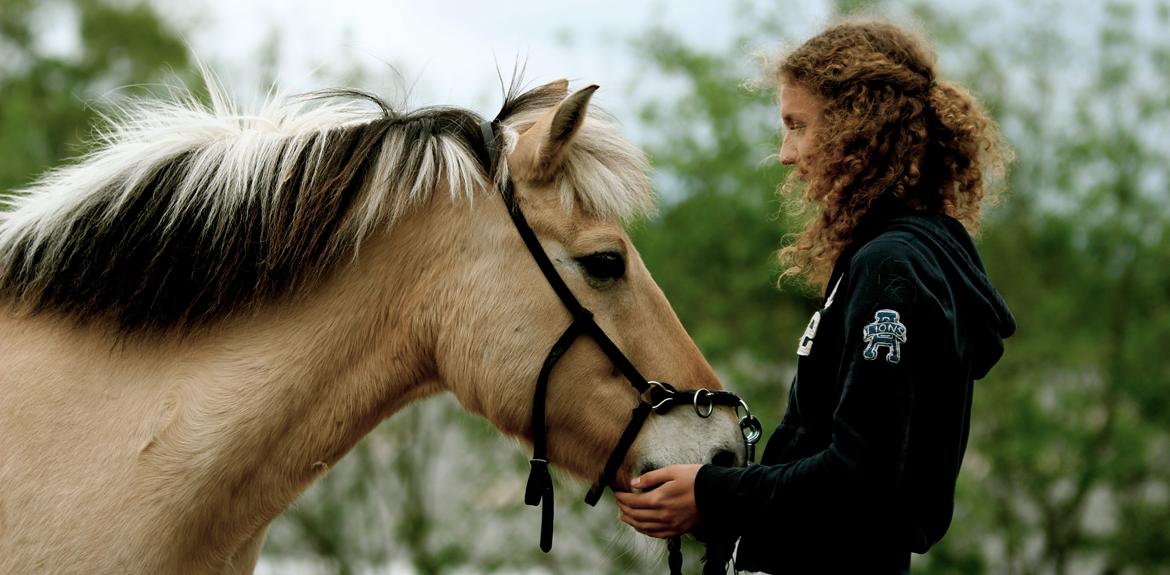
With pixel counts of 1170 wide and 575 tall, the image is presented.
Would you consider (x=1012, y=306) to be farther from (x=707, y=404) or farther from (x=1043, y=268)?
(x=707, y=404)

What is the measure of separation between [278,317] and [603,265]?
0.92 m

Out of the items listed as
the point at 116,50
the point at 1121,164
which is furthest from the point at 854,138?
the point at 116,50

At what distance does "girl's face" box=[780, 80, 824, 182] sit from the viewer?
287cm

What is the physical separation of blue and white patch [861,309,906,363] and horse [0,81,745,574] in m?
0.74

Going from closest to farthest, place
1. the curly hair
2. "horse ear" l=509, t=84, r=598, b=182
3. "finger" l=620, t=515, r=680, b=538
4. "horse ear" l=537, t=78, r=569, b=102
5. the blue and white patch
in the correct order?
the blue and white patch
the curly hair
"finger" l=620, t=515, r=680, b=538
"horse ear" l=509, t=84, r=598, b=182
"horse ear" l=537, t=78, r=569, b=102

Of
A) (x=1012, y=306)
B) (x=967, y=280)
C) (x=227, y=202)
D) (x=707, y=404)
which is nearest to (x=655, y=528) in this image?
(x=707, y=404)

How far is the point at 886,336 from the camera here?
238 centimetres

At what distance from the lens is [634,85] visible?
12.8m

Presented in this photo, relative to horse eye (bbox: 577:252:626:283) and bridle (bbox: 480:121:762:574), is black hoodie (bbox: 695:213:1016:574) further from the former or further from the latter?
horse eye (bbox: 577:252:626:283)

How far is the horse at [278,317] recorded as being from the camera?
275cm

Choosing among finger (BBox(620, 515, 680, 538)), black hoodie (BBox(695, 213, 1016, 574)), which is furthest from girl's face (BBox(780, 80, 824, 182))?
finger (BBox(620, 515, 680, 538))

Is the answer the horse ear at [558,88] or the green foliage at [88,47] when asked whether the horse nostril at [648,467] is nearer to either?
the horse ear at [558,88]

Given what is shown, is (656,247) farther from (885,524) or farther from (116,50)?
A: (116,50)

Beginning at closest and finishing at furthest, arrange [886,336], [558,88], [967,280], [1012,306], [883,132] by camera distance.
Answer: [886,336]
[967,280]
[883,132]
[558,88]
[1012,306]
